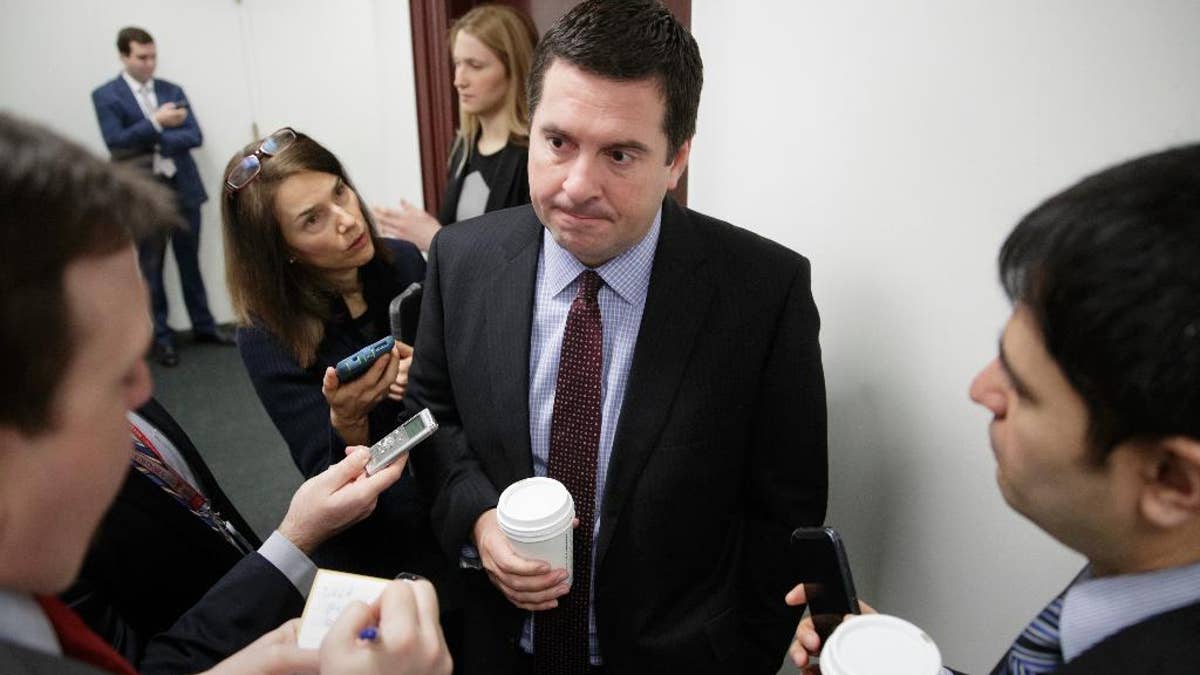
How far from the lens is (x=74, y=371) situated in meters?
0.52

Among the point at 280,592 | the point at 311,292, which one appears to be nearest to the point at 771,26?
the point at 311,292

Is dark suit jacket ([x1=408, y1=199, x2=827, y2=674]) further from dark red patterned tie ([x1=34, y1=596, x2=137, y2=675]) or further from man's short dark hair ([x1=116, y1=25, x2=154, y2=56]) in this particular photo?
man's short dark hair ([x1=116, y1=25, x2=154, y2=56])

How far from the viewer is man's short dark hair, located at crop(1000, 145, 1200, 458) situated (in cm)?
50

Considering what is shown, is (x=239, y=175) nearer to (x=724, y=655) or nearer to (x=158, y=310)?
(x=724, y=655)

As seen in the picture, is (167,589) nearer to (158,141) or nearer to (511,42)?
(511,42)

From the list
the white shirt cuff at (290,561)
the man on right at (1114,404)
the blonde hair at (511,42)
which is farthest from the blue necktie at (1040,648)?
the blonde hair at (511,42)

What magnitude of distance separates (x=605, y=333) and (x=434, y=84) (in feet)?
8.54

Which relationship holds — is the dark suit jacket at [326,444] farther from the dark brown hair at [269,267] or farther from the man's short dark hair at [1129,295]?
the man's short dark hair at [1129,295]

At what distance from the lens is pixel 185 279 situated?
4434mm

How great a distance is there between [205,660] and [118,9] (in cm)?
453

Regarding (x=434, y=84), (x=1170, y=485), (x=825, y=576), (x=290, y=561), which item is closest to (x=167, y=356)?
(x=434, y=84)

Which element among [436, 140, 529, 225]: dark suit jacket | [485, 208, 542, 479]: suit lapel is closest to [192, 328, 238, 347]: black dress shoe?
[436, 140, 529, 225]: dark suit jacket

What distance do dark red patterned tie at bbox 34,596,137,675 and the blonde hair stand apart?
1998 mm

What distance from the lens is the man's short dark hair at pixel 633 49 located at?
1.02 metres
